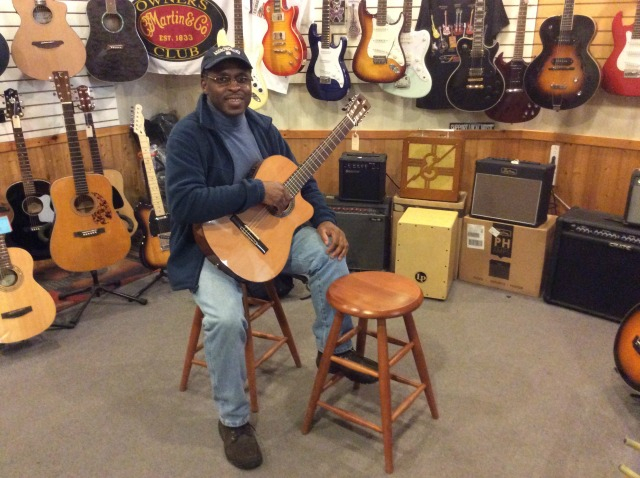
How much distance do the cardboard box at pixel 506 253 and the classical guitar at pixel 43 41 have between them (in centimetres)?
252

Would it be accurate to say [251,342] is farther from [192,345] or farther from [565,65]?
[565,65]

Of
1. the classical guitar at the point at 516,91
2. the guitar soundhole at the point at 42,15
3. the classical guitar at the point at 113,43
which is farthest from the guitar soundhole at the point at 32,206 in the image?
the classical guitar at the point at 516,91

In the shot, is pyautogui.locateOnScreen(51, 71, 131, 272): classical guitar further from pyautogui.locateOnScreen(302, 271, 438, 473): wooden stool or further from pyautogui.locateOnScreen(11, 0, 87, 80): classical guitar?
pyautogui.locateOnScreen(302, 271, 438, 473): wooden stool

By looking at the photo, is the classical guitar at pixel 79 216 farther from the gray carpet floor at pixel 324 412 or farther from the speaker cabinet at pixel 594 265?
the speaker cabinet at pixel 594 265

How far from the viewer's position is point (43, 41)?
2895 millimetres

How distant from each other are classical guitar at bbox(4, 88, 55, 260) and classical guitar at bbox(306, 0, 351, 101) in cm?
172

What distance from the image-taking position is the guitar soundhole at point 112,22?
3.17 meters

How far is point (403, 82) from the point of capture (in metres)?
3.21

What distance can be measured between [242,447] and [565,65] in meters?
2.55

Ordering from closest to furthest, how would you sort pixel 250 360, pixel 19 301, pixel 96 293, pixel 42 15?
pixel 250 360, pixel 19 301, pixel 42 15, pixel 96 293

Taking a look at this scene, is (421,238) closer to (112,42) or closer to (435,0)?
(435,0)

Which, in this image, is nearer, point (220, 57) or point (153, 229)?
point (220, 57)

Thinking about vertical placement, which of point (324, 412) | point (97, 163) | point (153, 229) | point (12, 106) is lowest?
point (324, 412)

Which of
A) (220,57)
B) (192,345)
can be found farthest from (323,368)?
(220,57)
